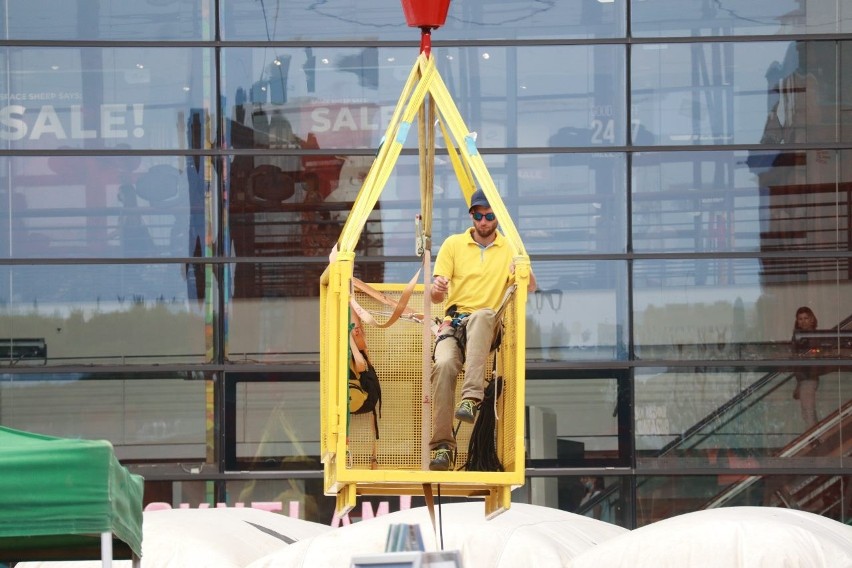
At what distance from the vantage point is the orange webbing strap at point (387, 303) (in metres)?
10.2

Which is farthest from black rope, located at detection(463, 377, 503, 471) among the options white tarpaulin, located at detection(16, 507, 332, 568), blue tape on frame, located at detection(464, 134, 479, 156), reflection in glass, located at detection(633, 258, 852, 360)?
reflection in glass, located at detection(633, 258, 852, 360)

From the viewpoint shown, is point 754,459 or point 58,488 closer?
point 58,488

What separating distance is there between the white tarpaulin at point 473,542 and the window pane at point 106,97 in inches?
229

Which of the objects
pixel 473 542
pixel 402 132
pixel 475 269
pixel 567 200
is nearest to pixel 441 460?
pixel 475 269

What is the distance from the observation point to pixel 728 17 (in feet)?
56.2

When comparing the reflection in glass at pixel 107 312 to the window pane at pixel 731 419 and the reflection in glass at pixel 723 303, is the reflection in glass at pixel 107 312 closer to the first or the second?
the reflection in glass at pixel 723 303

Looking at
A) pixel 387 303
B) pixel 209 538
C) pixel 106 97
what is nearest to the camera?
pixel 387 303

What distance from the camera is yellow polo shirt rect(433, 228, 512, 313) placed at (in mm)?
10828

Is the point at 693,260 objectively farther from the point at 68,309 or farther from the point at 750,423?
the point at 68,309

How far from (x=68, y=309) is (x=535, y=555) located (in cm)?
690

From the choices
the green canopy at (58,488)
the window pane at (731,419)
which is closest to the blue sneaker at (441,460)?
the green canopy at (58,488)

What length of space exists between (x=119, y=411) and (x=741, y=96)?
7453mm

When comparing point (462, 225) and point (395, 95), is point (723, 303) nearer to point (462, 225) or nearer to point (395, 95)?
point (462, 225)

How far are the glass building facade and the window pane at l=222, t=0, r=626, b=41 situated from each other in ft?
0.10
